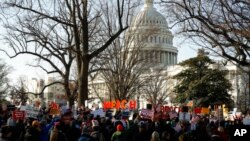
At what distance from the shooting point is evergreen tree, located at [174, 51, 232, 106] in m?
69.1

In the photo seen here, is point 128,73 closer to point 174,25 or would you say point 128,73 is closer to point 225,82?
point 174,25

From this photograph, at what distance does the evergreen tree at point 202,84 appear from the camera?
227 ft

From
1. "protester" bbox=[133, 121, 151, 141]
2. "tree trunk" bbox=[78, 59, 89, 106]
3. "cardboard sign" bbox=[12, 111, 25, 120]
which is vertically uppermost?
"tree trunk" bbox=[78, 59, 89, 106]

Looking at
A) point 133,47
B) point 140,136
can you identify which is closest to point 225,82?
point 133,47

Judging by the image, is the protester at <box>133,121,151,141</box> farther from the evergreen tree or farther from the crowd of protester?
the evergreen tree

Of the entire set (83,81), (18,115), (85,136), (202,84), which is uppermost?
(202,84)

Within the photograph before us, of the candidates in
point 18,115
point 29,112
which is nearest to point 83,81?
point 29,112

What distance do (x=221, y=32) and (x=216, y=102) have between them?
4769cm

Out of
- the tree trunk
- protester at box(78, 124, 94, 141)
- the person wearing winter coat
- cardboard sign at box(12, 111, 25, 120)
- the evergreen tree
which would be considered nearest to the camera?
protester at box(78, 124, 94, 141)

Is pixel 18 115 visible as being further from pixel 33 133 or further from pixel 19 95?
pixel 19 95

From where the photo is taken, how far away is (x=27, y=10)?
23359mm

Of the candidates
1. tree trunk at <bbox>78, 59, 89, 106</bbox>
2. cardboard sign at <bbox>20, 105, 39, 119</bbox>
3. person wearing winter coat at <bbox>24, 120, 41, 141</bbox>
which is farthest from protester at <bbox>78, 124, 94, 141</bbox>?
tree trunk at <bbox>78, 59, 89, 106</bbox>

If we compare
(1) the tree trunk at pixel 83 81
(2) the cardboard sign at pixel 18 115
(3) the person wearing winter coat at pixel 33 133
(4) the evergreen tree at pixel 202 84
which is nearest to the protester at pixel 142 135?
(3) the person wearing winter coat at pixel 33 133

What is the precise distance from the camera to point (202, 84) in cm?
7088
